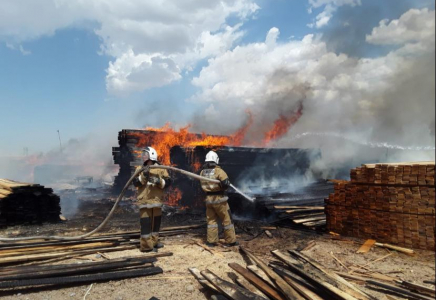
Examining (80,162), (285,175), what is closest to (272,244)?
(285,175)

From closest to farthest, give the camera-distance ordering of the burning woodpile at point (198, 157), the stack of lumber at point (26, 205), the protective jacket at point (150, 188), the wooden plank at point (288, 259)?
the wooden plank at point (288, 259), the protective jacket at point (150, 188), the stack of lumber at point (26, 205), the burning woodpile at point (198, 157)

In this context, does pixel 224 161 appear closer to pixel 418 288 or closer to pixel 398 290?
pixel 398 290

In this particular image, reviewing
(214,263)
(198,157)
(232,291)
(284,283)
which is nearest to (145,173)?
(214,263)

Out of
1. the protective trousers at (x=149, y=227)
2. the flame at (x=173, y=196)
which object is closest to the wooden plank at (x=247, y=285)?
the protective trousers at (x=149, y=227)

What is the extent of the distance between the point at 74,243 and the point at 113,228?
2.21m

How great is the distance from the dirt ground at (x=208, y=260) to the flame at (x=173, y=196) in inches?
209

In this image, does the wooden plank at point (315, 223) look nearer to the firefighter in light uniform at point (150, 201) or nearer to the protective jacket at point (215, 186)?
the protective jacket at point (215, 186)

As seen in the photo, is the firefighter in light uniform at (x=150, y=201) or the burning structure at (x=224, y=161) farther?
the burning structure at (x=224, y=161)

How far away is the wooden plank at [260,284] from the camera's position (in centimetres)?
408

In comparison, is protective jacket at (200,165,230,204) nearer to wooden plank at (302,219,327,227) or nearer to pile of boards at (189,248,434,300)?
pile of boards at (189,248,434,300)

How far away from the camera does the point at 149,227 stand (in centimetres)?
650

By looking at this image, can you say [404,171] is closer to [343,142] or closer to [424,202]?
[424,202]

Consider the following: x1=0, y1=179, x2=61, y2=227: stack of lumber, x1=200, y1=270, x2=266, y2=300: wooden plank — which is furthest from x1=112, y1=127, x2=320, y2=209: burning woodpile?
x1=200, y1=270, x2=266, y2=300: wooden plank

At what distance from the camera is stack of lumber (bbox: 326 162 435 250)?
18.7 ft
